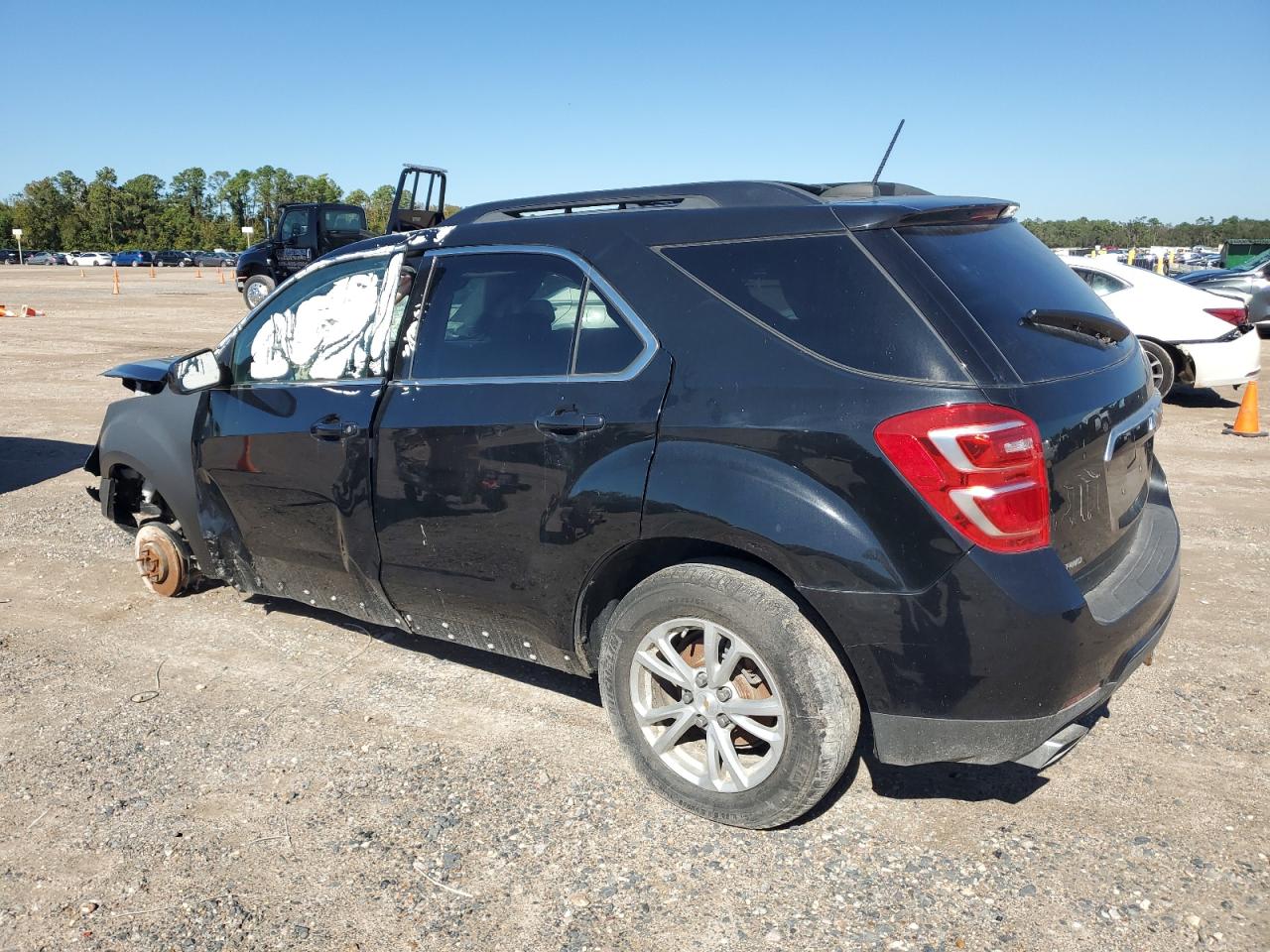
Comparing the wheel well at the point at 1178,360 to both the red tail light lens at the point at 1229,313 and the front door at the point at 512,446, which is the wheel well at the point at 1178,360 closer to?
the red tail light lens at the point at 1229,313

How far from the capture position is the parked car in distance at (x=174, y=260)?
278ft

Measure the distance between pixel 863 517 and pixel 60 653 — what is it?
373cm

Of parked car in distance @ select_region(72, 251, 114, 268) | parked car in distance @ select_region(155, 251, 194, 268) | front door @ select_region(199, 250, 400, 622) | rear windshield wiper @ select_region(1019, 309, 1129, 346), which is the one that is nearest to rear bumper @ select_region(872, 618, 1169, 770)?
rear windshield wiper @ select_region(1019, 309, 1129, 346)

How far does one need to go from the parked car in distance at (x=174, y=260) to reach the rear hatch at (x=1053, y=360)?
90257 mm

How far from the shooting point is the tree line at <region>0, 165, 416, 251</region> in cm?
10581

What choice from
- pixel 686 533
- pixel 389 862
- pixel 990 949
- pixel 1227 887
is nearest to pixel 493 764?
pixel 389 862

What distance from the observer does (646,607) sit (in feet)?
10.4

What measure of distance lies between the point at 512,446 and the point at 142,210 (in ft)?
402

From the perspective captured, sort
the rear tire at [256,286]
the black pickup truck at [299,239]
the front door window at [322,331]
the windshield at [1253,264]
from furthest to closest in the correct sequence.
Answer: the rear tire at [256,286] → the black pickup truck at [299,239] → the windshield at [1253,264] → the front door window at [322,331]

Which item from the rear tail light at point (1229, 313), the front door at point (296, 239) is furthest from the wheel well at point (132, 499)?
the front door at point (296, 239)

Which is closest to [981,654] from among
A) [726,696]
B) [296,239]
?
[726,696]

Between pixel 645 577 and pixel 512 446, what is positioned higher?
pixel 512 446

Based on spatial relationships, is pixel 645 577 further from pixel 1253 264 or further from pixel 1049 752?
pixel 1253 264

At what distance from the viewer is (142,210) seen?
364 ft
